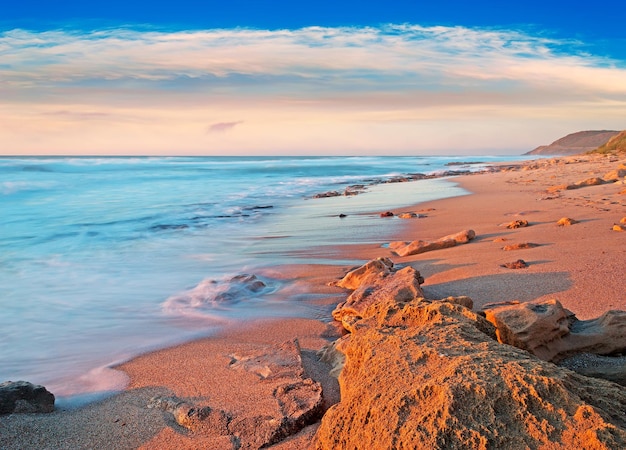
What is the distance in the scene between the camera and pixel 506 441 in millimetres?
1682

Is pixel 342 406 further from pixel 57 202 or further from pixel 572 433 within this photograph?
pixel 57 202

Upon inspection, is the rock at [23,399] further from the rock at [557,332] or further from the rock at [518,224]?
the rock at [518,224]

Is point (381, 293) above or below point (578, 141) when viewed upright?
below

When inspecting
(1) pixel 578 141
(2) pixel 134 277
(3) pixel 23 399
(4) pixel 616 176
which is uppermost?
(1) pixel 578 141

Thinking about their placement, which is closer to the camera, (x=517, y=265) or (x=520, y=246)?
(x=517, y=265)

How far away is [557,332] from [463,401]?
4.52ft

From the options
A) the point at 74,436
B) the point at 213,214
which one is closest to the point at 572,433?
the point at 74,436

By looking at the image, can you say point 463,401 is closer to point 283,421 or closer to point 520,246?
point 283,421

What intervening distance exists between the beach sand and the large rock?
57cm

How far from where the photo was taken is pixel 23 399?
9.70 feet

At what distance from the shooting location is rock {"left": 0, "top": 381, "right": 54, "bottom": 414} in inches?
114

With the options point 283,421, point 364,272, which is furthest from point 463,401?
point 364,272

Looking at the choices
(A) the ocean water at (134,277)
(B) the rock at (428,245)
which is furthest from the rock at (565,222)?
(A) the ocean water at (134,277)

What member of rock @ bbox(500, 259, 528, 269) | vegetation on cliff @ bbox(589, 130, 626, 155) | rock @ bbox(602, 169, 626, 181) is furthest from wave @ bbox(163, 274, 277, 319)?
vegetation on cliff @ bbox(589, 130, 626, 155)
